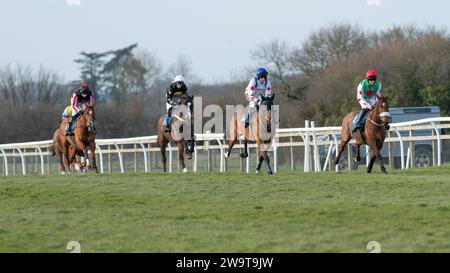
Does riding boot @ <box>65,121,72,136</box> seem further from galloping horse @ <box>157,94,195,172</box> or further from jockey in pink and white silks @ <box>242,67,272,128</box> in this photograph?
jockey in pink and white silks @ <box>242,67,272,128</box>

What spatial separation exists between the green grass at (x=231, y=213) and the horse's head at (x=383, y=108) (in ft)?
4.94

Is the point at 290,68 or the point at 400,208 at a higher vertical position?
the point at 290,68

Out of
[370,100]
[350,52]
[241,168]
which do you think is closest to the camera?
[370,100]

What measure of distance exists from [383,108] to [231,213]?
7271 millimetres

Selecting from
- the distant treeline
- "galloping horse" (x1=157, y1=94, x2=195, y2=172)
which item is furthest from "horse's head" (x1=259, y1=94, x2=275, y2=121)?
the distant treeline

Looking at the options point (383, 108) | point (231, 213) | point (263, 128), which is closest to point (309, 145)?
point (263, 128)

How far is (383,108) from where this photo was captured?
2012cm

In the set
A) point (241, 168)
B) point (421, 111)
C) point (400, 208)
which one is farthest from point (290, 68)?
point (400, 208)

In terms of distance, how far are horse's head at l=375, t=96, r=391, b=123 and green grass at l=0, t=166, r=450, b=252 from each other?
1.51 m

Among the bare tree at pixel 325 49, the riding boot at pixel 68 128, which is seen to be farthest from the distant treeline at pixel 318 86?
the riding boot at pixel 68 128

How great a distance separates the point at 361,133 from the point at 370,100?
26.0 inches

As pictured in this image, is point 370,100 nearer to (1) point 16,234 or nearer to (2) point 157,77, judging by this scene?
(1) point 16,234

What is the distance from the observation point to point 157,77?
86125 mm

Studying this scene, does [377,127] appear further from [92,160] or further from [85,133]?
[85,133]
